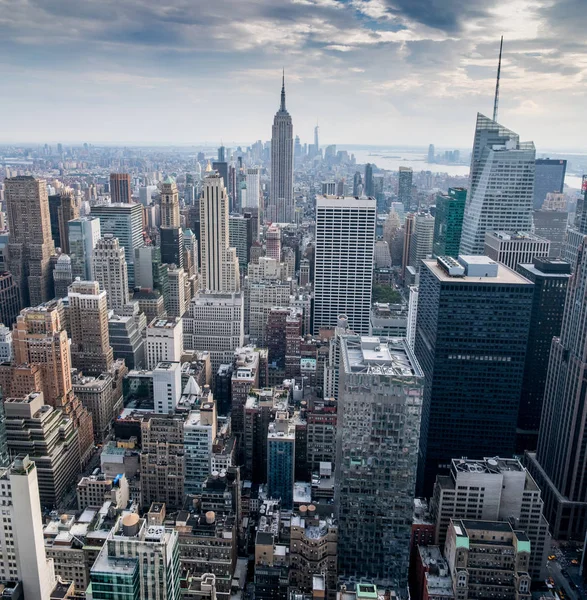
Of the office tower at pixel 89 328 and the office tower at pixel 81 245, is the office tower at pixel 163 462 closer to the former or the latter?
the office tower at pixel 89 328

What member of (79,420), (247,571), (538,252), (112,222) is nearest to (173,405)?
(79,420)

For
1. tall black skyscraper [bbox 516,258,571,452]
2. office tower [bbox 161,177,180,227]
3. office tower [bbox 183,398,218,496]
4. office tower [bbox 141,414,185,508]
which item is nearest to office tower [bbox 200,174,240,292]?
office tower [bbox 161,177,180,227]

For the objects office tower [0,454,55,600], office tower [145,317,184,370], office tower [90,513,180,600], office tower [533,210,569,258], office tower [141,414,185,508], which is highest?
office tower [533,210,569,258]

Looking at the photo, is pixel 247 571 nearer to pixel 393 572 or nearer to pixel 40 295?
pixel 393 572

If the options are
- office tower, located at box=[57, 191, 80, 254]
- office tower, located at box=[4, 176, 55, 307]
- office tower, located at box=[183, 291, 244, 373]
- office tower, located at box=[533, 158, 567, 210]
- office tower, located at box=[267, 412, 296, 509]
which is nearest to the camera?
office tower, located at box=[267, 412, 296, 509]

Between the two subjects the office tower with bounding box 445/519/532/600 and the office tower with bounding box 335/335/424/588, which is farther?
the office tower with bounding box 445/519/532/600

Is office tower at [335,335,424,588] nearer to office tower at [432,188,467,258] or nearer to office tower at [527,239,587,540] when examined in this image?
office tower at [527,239,587,540]

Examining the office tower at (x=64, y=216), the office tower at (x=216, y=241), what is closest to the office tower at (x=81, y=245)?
the office tower at (x=64, y=216)

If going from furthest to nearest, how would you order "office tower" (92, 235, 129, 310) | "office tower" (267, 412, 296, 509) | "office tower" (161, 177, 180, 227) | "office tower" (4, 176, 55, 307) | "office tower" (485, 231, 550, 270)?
1. "office tower" (161, 177, 180, 227)
2. "office tower" (4, 176, 55, 307)
3. "office tower" (92, 235, 129, 310)
4. "office tower" (485, 231, 550, 270)
5. "office tower" (267, 412, 296, 509)
